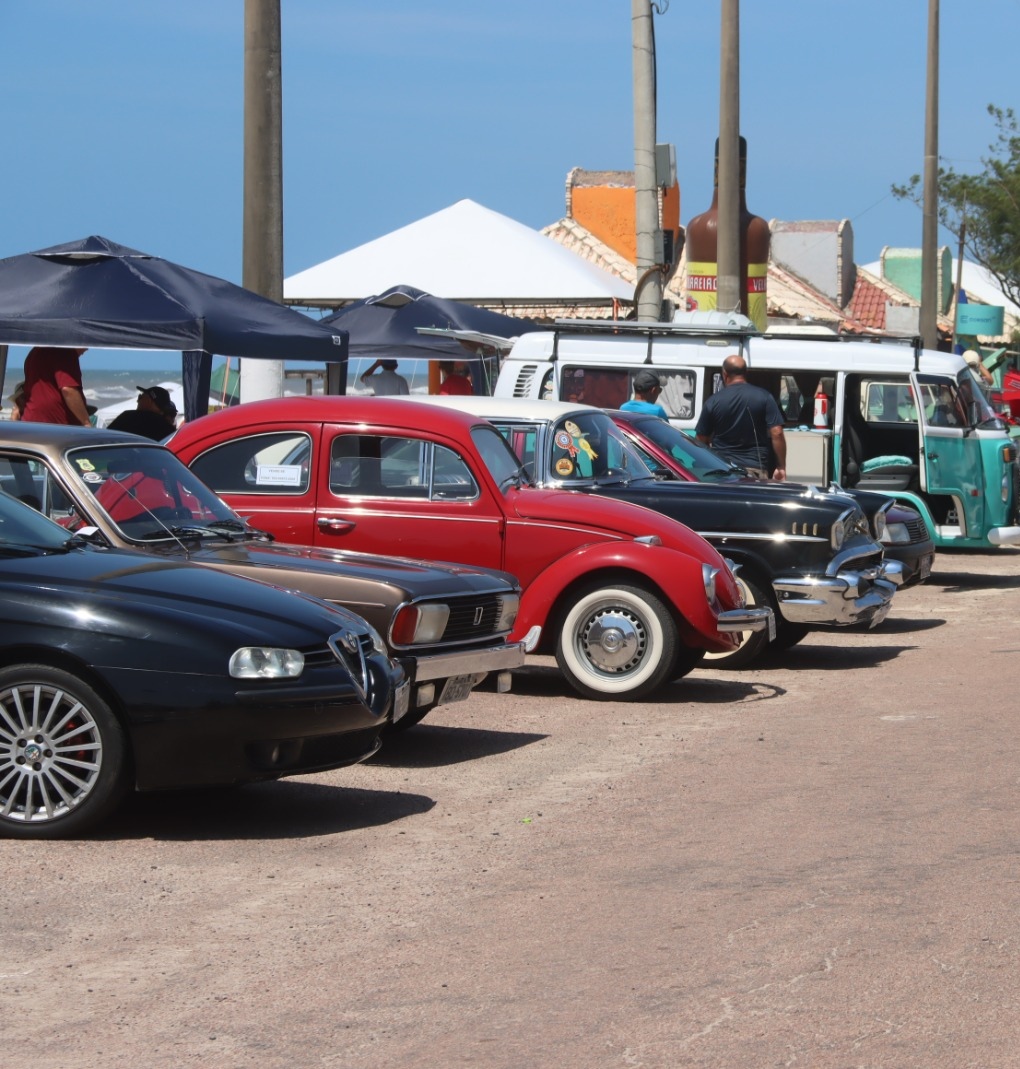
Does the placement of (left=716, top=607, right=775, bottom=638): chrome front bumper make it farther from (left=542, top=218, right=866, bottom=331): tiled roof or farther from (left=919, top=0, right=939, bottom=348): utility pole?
(left=919, top=0, right=939, bottom=348): utility pole

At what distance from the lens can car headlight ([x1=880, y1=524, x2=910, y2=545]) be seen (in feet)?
49.5

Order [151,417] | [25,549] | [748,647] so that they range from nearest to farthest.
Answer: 1. [25,549]
2. [748,647]
3. [151,417]

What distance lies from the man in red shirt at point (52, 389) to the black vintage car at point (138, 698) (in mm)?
7115

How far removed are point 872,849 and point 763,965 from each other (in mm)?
1579

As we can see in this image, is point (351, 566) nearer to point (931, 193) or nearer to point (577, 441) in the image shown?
point (577, 441)

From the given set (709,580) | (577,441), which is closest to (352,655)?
(709,580)

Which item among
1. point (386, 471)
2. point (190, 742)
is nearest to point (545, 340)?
point (386, 471)

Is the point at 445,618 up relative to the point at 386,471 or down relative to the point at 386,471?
down

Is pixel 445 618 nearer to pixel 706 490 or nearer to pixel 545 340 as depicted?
→ pixel 706 490

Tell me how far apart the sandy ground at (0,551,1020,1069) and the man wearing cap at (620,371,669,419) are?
6.29 metres

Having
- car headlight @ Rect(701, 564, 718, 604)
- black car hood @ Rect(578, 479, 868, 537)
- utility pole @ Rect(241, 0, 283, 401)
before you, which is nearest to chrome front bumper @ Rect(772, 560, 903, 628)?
black car hood @ Rect(578, 479, 868, 537)

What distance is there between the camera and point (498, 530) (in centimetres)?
1056

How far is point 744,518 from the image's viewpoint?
39.8 ft

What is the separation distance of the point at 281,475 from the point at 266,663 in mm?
4062
